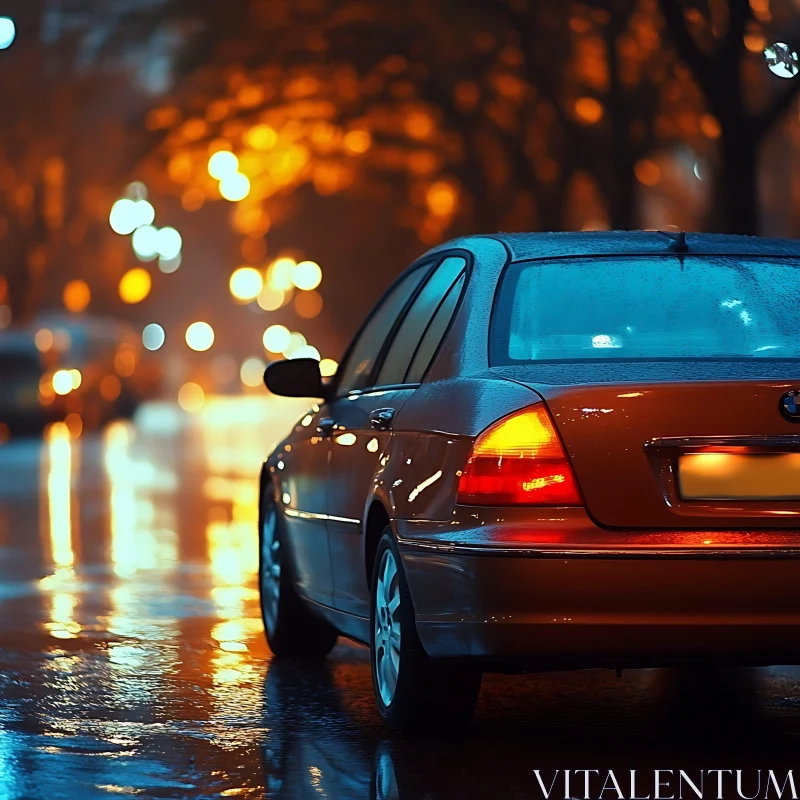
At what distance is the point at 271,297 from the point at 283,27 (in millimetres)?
91523

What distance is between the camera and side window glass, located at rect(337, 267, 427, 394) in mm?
8531

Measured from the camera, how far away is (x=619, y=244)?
773cm

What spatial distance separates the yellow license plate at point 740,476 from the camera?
652cm

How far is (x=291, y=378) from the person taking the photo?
9.00 m

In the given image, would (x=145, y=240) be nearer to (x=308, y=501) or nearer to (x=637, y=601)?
(x=308, y=501)

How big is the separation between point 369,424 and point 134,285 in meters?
86.7

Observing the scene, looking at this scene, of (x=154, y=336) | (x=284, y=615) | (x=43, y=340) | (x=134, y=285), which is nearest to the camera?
(x=284, y=615)

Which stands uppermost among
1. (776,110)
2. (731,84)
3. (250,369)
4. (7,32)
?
(7,32)

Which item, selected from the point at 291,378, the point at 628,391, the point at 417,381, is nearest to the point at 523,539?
the point at 628,391

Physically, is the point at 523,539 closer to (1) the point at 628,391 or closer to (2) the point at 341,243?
(1) the point at 628,391

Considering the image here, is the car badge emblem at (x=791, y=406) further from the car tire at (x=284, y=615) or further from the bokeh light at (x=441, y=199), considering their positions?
the bokeh light at (x=441, y=199)

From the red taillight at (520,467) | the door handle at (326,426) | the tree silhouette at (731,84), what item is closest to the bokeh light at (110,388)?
the tree silhouette at (731,84)

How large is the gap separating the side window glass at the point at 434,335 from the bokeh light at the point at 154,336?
113m

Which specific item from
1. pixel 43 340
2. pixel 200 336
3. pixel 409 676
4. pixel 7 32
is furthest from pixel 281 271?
pixel 200 336
